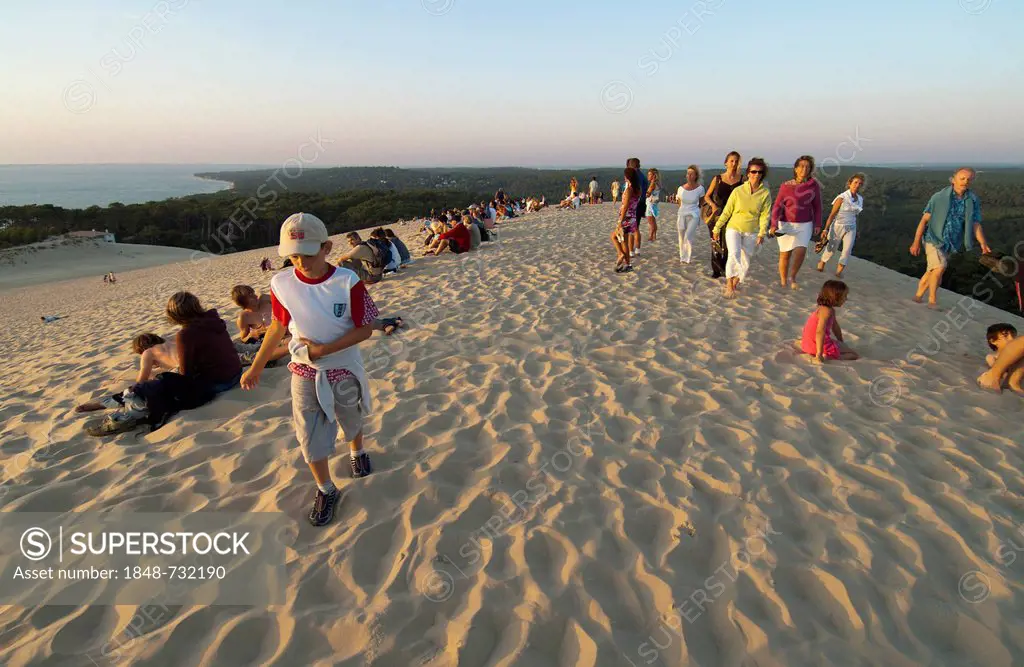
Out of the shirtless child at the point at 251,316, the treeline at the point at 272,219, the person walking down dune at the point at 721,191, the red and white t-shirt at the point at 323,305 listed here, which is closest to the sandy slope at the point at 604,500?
the red and white t-shirt at the point at 323,305

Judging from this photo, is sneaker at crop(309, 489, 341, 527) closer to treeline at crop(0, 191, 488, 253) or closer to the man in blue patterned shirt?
the man in blue patterned shirt

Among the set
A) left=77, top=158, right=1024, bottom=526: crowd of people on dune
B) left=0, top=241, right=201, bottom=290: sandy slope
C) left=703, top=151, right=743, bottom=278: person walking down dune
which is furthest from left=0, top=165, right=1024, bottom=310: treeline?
left=77, top=158, right=1024, bottom=526: crowd of people on dune

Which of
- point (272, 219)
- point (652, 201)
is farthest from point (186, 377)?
point (272, 219)

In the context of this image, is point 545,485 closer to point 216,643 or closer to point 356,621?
→ point 356,621

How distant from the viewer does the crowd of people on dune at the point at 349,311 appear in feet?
7.78

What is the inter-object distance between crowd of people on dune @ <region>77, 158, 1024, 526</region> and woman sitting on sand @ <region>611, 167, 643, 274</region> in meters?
0.02

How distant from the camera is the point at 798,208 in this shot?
6.07 m

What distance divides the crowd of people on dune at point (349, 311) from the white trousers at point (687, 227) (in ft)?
0.08

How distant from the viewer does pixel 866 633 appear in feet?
6.52

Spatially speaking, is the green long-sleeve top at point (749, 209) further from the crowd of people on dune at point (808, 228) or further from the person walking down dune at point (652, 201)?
the person walking down dune at point (652, 201)

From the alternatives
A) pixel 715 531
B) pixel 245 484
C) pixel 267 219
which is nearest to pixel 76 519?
pixel 245 484

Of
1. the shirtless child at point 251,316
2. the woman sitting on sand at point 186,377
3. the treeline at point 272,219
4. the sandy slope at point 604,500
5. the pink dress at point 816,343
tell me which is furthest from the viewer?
the treeline at point 272,219

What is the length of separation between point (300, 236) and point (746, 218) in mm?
5562

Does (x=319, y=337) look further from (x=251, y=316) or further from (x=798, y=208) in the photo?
(x=798, y=208)
